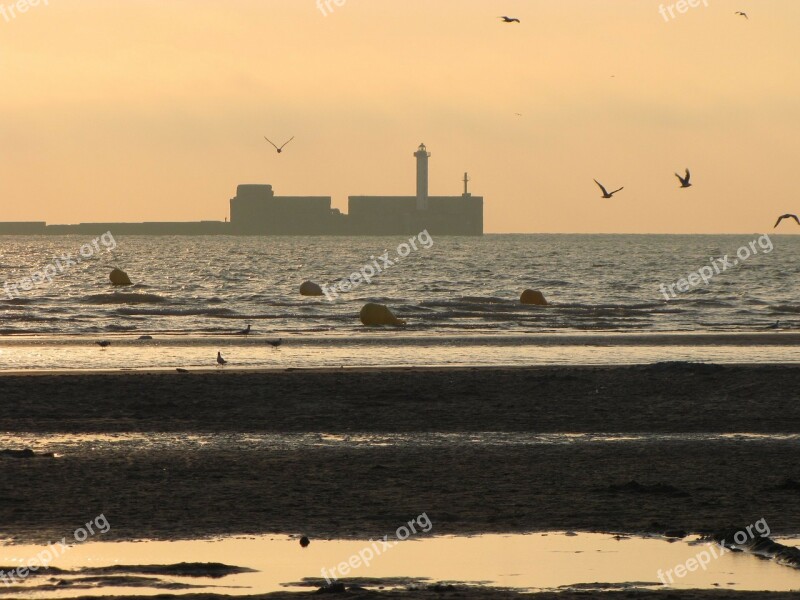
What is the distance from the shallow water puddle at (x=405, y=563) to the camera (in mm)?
10750

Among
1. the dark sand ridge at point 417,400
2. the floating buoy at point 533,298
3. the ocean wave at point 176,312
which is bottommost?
the ocean wave at point 176,312

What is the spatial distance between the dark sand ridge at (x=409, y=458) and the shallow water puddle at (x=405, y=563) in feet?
1.86

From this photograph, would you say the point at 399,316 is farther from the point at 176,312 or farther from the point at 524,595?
the point at 524,595

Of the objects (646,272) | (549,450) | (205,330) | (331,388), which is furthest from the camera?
(646,272)

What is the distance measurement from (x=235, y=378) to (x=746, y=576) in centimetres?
1782

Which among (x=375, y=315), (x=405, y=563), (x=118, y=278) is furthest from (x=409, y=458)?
(x=118, y=278)

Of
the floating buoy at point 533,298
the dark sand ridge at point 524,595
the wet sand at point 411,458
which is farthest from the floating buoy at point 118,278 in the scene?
the dark sand ridge at point 524,595

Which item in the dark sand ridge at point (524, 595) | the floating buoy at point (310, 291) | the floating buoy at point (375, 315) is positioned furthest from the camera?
the floating buoy at point (310, 291)

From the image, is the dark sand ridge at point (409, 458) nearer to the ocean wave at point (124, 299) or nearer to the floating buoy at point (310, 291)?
the ocean wave at point (124, 299)

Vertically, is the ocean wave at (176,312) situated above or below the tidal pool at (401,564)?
below

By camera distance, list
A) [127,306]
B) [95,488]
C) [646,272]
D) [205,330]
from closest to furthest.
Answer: [95,488], [205,330], [127,306], [646,272]

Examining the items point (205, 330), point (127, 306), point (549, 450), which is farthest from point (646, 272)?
point (549, 450)

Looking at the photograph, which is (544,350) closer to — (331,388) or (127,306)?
(331,388)

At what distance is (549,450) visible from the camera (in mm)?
18688
